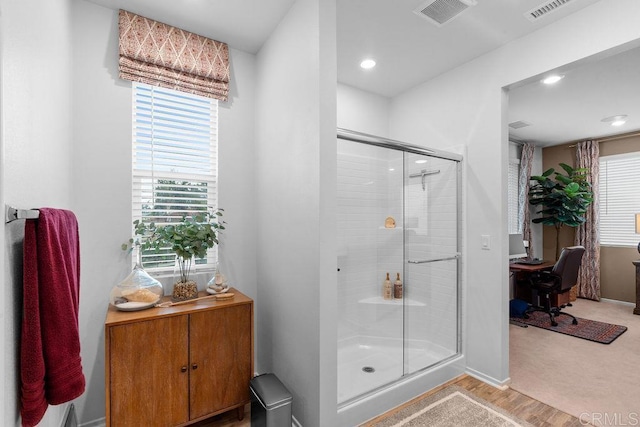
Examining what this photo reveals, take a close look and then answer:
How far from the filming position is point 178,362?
1.83 meters

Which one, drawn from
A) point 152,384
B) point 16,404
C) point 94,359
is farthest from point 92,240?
point 16,404

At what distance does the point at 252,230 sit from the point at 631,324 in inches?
195

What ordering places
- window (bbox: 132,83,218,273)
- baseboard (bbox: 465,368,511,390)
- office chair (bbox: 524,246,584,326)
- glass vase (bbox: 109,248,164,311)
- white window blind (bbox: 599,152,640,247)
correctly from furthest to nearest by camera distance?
white window blind (bbox: 599,152,640,247) → office chair (bbox: 524,246,584,326) → baseboard (bbox: 465,368,511,390) → window (bbox: 132,83,218,273) → glass vase (bbox: 109,248,164,311)

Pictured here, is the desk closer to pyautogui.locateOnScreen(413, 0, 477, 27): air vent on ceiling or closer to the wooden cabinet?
pyautogui.locateOnScreen(413, 0, 477, 27): air vent on ceiling

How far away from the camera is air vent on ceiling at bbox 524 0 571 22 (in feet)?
6.45

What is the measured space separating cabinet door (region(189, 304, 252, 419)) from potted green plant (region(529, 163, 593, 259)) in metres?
5.21

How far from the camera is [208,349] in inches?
75.6

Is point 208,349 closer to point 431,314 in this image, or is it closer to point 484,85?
point 431,314

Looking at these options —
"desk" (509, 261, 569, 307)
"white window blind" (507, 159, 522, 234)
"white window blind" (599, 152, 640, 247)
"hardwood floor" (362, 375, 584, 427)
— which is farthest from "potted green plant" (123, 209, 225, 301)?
"white window blind" (599, 152, 640, 247)

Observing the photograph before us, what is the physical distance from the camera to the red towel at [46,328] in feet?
3.12

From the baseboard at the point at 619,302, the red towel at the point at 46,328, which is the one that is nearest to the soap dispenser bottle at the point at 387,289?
the red towel at the point at 46,328

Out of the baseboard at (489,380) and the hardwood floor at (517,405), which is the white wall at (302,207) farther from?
the baseboard at (489,380)

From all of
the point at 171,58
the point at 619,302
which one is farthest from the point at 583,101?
the point at 171,58

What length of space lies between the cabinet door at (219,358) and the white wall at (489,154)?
1.88m
